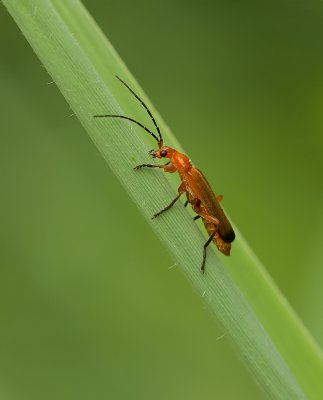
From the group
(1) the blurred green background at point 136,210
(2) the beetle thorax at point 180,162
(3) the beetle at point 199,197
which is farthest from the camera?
(1) the blurred green background at point 136,210

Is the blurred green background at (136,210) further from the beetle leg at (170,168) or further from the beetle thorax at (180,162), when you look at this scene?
the beetle leg at (170,168)

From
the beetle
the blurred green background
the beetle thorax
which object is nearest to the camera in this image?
the beetle

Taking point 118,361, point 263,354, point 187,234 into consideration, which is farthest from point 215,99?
point 263,354

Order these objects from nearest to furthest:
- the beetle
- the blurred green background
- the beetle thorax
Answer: the beetle
the beetle thorax
the blurred green background

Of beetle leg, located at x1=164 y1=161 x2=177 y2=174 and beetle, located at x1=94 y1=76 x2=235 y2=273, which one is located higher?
beetle leg, located at x1=164 y1=161 x2=177 y2=174

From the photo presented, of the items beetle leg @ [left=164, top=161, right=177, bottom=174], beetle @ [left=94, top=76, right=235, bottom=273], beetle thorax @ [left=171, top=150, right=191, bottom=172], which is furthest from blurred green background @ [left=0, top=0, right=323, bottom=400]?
beetle leg @ [left=164, top=161, right=177, bottom=174]

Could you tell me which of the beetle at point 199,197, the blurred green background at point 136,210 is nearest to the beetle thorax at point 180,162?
the beetle at point 199,197

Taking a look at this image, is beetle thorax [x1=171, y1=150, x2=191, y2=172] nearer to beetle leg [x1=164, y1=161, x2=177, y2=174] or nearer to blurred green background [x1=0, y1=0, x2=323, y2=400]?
beetle leg [x1=164, y1=161, x2=177, y2=174]

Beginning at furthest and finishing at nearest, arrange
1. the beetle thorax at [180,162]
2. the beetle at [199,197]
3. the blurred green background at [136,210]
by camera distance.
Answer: the blurred green background at [136,210] < the beetle thorax at [180,162] < the beetle at [199,197]

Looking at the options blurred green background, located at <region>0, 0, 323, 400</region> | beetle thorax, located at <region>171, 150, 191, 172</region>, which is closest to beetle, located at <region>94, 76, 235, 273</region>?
beetle thorax, located at <region>171, 150, 191, 172</region>

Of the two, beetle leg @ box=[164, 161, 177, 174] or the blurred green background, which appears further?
the blurred green background
